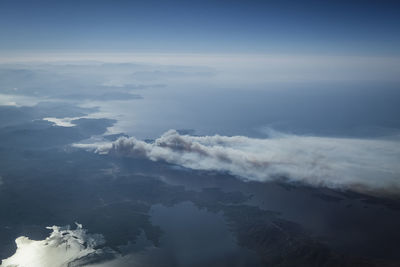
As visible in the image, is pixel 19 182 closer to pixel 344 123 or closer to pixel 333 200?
pixel 333 200

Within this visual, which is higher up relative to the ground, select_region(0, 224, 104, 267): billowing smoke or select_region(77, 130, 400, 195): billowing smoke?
select_region(77, 130, 400, 195): billowing smoke

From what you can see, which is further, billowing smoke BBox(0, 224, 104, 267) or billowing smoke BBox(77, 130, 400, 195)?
billowing smoke BBox(77, 130, 400, 195)

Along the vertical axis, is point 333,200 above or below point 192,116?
below

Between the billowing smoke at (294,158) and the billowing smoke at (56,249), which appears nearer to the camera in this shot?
the billowing smoke at (56,249)

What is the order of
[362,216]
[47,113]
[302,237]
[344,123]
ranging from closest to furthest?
1. [302,237]
2. [362,216]
3. [344,123]
4. [47,113]

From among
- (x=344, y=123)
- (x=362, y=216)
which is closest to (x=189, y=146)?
(x=362, y=216)

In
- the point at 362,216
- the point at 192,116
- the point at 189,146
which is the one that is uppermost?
the point at 192,116
